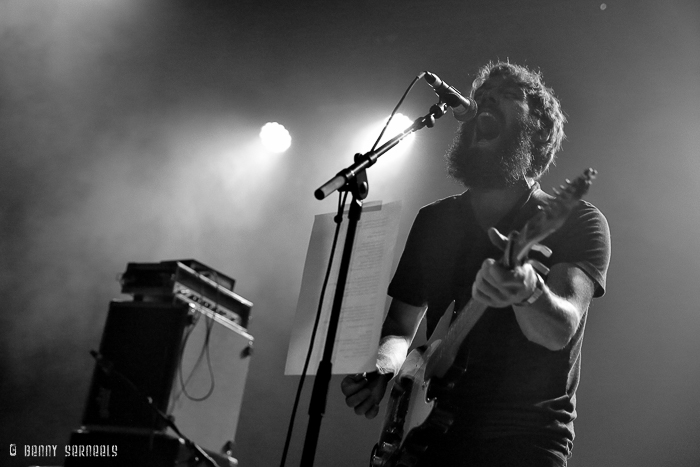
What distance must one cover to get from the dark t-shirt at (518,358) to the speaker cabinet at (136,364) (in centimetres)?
159

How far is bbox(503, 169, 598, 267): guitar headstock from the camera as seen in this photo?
1.34 m

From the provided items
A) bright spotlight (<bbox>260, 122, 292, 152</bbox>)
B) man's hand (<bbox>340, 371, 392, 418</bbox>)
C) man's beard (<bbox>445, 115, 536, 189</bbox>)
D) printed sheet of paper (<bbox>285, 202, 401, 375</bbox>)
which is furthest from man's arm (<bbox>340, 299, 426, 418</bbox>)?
bright spotlight (<bbox>260, 122, 292, 152</bbox>)

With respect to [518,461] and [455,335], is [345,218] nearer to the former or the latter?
[455,335]

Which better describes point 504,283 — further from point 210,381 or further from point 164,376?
point 210,381

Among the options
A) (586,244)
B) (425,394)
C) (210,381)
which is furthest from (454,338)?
(210,381)

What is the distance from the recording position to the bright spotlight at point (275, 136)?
19.9ft

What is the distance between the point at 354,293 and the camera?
1.50 metres

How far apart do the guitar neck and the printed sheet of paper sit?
0.39 metres

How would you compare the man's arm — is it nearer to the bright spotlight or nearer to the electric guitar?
the electric guitar

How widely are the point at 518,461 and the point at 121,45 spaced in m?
4.63

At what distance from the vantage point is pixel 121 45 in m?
5.15

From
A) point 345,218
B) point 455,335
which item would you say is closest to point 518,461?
point 455,335

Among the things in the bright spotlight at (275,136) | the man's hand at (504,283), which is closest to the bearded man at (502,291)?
the man's hand at (504,283)

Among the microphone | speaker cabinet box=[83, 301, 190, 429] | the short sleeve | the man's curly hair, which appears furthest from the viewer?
speaker cabinet box=[83, 301, 190, 429]
